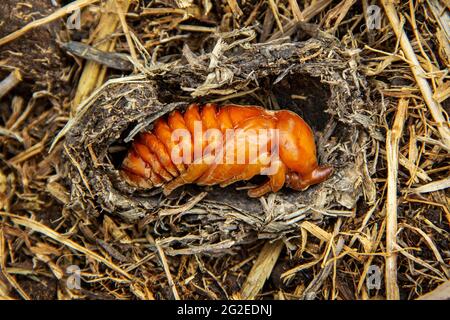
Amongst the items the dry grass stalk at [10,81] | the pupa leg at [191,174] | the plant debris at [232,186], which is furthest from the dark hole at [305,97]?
the dry grass stalk at [10,81]

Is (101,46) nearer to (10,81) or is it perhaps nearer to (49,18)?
(49,18)

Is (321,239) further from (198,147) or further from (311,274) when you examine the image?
(198,147)

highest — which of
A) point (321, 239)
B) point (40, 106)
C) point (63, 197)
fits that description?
point (40, 106)

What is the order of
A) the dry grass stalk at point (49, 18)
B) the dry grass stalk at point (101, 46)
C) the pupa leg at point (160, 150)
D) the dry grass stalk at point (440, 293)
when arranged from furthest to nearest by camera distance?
1. the dry grass stalk at point (101, 46)
2. the dry grass stalk at point (49, 18)
3. the pupa leg at point (160, 150)
4. the dry grass stalk at point (440, 293)

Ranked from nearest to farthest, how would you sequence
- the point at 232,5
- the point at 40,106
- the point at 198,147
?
the point at 198,147 → the point at 232,5 → the point at 40,106

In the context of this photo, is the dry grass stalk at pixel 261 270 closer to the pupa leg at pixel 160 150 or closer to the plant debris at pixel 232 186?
the plant debris at pixel 232 186

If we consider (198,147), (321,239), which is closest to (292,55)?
(198,147)

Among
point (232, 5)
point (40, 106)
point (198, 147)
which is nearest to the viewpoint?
point (198, 147)

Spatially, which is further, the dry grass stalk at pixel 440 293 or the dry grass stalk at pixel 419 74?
the dry grass stalk at pixel 419 74
